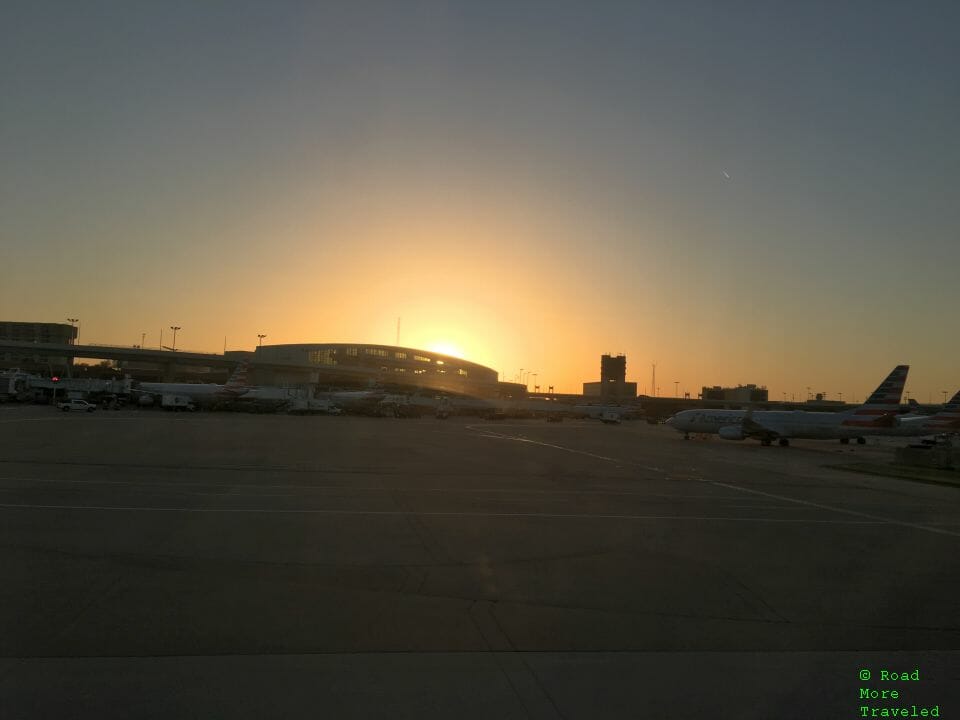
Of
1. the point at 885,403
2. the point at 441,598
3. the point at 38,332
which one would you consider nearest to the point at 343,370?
the point at 38,332

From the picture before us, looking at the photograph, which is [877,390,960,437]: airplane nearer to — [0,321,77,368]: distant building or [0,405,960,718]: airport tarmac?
[0,405,960,718]: airport tarmac

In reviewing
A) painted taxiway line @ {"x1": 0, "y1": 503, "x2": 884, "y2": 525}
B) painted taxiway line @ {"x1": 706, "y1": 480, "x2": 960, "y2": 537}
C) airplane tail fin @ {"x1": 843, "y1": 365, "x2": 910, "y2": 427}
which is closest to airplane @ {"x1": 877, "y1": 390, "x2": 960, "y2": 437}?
airplane tail fin @ {"x1": 843, "y1": 365, "x2": 910, "y2": 427}

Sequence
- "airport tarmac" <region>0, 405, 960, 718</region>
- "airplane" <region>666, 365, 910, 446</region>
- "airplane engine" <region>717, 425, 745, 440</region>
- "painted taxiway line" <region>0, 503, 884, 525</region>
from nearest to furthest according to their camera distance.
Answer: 1. "airport tarmac" <region>0, 405, 960, 718</region>
2. "painted taxiway line" <region>0, 503, 884, 525</region>
3. "airplane" <region>666, 365, 910, 446</region>
4. "airplane engine" <region>717, 425, 745, 440</region>

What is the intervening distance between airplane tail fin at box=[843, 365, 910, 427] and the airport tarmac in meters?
38.0

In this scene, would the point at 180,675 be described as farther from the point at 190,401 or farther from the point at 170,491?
the point at 190,401

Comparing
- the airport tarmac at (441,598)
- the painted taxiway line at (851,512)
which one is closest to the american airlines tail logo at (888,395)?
the painted taxiway line at (851,512)

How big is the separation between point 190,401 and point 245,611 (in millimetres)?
84486

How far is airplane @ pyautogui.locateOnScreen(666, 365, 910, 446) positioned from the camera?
5375 centimetres

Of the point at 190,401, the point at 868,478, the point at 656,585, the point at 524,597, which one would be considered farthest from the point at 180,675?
the point at 190,401

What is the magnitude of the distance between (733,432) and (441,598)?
2158 inches

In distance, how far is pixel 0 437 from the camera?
102 feet

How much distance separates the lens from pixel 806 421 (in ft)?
191

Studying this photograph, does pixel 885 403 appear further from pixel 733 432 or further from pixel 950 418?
pixel 733 432

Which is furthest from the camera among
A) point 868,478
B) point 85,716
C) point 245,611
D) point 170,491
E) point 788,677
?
point 868,478
